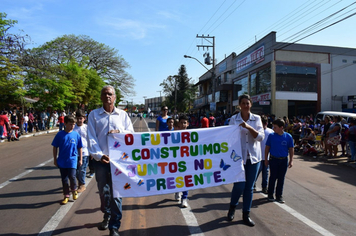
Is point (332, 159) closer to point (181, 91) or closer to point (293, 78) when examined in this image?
point (293, 78)

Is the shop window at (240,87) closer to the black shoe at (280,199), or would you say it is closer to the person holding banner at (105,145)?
the black shoe at (280,199)

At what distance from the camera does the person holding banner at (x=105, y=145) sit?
3.61 m

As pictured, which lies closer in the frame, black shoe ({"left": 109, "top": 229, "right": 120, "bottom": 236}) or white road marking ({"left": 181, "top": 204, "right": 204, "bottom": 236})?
black shoe ({"left": 109, "top": 229, "right": 120, "bottom": 236})

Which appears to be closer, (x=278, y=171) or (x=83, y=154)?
(x=278, y=171)

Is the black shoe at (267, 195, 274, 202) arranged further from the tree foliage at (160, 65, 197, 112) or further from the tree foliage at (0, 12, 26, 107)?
the tree foliage at (160, 65, 197, 112)

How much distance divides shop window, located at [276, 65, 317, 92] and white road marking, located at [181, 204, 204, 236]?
22674 millimetres

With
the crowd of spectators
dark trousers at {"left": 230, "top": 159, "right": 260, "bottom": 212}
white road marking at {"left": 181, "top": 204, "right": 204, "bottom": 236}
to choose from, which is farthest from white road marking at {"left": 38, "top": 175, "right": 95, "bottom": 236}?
the crowd of spectators

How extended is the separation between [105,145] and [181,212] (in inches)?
76.5

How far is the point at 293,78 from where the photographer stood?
2528 cm

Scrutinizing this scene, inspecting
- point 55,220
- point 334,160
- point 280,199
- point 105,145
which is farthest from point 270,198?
point 334,160

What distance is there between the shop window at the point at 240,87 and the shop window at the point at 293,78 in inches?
263

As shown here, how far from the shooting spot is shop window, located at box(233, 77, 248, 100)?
32188mm

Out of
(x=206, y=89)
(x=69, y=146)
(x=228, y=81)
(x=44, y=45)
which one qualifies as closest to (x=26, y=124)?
(x=44, y=45)

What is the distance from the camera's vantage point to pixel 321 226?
4.21 metres
